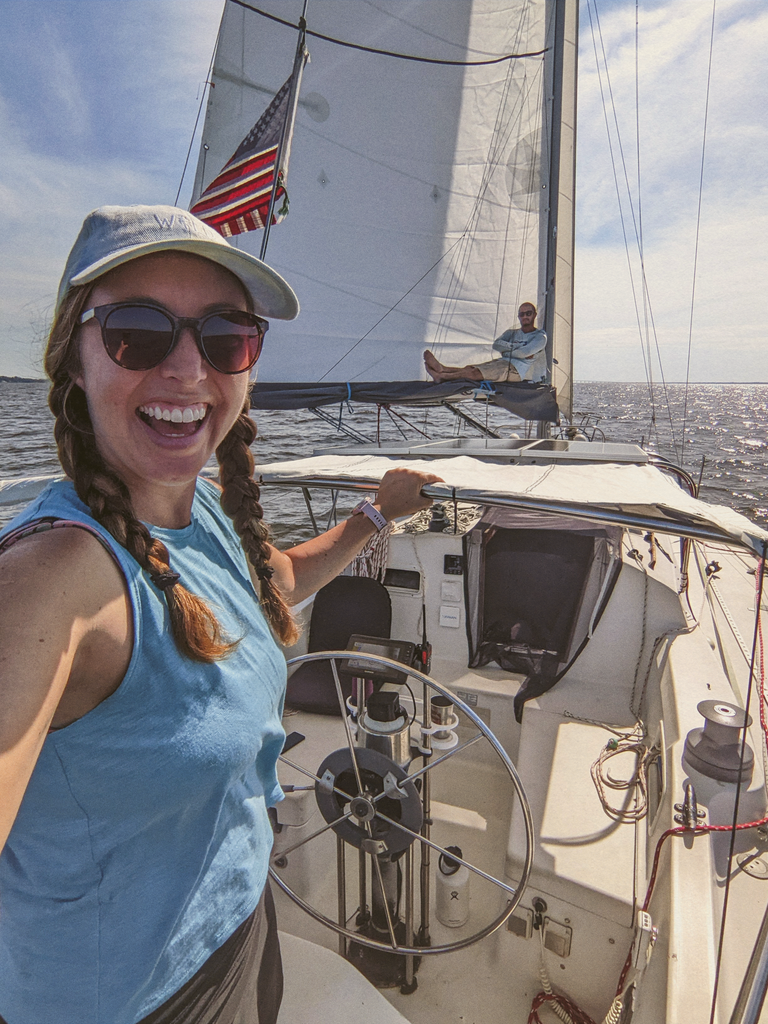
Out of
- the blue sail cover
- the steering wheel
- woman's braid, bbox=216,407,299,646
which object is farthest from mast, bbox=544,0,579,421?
woman's braid, bbox=216,407,299,646

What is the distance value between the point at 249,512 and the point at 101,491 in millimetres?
450

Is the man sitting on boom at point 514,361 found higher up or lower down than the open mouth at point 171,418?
higher up

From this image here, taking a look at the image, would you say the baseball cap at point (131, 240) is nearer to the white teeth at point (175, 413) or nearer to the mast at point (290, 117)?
the white teeth at point (175, 413)

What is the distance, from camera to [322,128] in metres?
6.28

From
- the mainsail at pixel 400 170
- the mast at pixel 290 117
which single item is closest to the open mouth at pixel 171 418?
the mast at pixel 290 117

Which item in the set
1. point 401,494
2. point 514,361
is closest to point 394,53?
point 514,361

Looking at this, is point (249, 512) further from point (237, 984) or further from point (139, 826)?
point (237, 984)

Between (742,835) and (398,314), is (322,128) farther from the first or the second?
(742,835)

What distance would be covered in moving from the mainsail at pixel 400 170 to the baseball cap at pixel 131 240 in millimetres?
5721

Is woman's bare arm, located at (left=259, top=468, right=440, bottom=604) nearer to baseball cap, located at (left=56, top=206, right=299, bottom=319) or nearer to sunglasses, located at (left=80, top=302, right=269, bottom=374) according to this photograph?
sunglasses, located at (left=80, top=302, right=269, bottom=374)

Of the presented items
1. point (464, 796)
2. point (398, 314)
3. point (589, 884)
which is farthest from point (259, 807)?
point (398, 314)

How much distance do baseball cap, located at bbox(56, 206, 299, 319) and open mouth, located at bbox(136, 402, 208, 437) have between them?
18 centimetres

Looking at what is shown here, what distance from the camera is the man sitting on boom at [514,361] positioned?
6.31 metres

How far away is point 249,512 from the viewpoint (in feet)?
3.77
